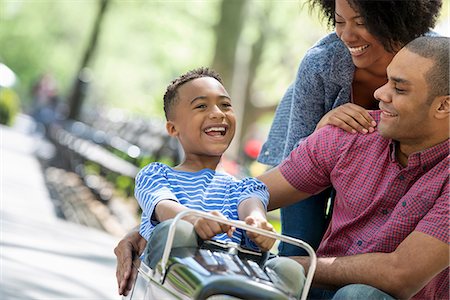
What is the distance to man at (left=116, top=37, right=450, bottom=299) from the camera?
12.3ft

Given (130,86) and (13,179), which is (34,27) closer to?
(130,86)

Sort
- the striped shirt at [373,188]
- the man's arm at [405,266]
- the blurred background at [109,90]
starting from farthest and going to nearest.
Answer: the blurred background at [109,90] → the striped shirt at [373,188] → the man's arm at [405,266]

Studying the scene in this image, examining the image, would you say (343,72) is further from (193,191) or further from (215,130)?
(193,191)

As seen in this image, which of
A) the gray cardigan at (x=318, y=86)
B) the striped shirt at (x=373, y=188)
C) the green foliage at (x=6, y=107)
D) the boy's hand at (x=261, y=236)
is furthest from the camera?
the green foliage at (x=6, y=107)

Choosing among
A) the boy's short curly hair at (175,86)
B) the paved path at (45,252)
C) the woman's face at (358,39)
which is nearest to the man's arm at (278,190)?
the boy's short curly hair at (175,86)

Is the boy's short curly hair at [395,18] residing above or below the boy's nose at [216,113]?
above

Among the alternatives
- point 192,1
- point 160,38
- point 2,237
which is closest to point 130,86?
point 160,38

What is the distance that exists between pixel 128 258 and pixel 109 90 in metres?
49.5

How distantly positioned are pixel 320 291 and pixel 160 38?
32390 millimetres

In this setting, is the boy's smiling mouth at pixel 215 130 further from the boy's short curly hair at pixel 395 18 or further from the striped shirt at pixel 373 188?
the boy's short curly hair at pixel 395 18

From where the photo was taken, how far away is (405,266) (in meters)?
3.74

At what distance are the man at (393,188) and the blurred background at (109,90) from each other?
1.11 meters

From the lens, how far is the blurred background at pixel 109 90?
11.8 meters

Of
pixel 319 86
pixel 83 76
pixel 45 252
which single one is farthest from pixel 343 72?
pixel 83 76
